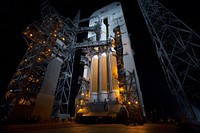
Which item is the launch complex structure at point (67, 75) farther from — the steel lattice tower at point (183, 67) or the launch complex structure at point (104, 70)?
the steel lattice tower at point (183, 67)

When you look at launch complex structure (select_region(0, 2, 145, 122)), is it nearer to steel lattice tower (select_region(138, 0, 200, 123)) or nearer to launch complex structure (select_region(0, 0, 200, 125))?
launch complex structure (select_region(0, 0, 200, 125))

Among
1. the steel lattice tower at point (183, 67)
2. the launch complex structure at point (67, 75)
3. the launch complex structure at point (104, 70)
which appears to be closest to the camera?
the steel lattice tower at point (183, 67)

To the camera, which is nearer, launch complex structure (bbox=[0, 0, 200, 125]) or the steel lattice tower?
the steel lattice tower

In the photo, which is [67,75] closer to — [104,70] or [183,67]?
[104,70]

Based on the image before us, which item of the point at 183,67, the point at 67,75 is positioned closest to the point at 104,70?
the point at 67,75

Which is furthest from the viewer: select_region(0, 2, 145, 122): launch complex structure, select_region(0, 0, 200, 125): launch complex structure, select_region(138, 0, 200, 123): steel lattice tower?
select_region(0, 2, 145, 122): launch complex structure

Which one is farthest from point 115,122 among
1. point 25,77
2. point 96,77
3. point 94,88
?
point 25,77

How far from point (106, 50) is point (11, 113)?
1553cm

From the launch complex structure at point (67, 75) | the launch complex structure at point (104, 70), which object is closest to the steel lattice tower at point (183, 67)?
the launch complex structure at point (104, 70)

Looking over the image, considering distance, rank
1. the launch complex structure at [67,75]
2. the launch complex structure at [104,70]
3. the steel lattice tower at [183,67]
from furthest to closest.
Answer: the launch complex structure at [67,75]
the launch complex structure at [104,70]
the steel lattice tower at [183,67]

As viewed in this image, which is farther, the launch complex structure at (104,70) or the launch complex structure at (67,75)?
the launch complex structure at (67,75)

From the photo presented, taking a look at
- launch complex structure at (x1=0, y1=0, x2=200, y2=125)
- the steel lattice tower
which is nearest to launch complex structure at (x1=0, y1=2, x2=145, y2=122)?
launch complex structure at (x1=0, y1=0, x2=200, y2=125)

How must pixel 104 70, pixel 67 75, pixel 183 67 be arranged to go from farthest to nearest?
pixel 67 75 → pixel 104 70 → pixel 183 67

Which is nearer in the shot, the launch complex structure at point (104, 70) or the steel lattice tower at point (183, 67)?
the steel lattice tower at point (183, 67)
